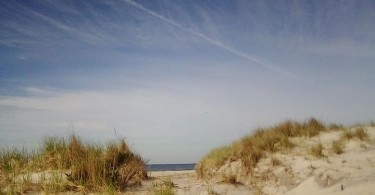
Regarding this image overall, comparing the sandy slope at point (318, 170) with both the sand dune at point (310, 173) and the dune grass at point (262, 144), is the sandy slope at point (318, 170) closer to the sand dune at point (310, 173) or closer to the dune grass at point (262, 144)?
the sand dune at point (310, 173)

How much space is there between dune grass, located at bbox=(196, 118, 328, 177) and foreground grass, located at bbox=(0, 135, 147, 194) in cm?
287

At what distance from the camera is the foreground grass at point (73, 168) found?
725cm

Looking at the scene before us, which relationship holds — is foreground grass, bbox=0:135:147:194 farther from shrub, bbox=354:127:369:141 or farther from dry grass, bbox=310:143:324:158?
shrub, bbox=354:127:369:141

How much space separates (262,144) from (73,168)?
5.53m

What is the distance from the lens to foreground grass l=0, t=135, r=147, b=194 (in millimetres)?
7254

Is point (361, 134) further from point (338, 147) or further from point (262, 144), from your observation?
point (262, 144)

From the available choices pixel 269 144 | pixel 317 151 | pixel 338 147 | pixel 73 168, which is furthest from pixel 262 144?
pixel 73 168

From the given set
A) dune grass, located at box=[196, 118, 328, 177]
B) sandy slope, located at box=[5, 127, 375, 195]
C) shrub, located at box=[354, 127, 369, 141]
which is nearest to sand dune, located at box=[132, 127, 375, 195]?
sandy slope, located at box=[5, 127, 375, 195]

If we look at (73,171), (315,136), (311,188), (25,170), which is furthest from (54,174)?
(315,136)

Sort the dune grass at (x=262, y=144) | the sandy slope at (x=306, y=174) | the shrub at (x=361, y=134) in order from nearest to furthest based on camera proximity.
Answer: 1. the sandy slope at (x=306, y=174)
2. the shrub at (x=361, y=134)
3. the dune grass at (x=262, y=144)

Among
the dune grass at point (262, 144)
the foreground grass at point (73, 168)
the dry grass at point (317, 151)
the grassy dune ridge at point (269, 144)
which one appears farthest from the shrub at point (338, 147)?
the foreground grass at point (73, 168)

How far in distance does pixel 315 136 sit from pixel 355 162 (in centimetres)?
302

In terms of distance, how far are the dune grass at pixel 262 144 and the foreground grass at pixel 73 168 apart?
287 centimetres

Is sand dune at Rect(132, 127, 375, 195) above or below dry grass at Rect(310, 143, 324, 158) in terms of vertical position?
below
